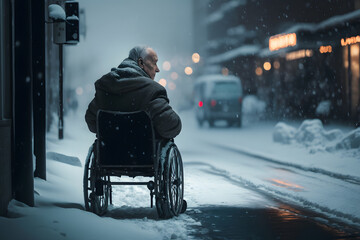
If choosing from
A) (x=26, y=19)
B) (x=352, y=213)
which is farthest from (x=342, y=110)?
(x=26, y=19)

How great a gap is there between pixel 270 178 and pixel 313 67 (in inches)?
915

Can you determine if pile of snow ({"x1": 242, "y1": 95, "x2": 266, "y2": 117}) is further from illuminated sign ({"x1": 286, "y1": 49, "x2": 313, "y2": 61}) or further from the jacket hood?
the jacket hood

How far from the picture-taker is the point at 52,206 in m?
6.23

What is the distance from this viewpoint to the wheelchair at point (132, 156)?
592 centimetres

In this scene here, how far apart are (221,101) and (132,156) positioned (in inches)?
876

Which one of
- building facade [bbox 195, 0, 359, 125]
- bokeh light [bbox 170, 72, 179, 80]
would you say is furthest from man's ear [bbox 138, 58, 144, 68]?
bokeh light [bbox 170, 72, 179, 80]

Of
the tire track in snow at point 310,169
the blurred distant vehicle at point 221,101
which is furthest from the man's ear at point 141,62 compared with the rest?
the blurred distant vehicle at point 221,101

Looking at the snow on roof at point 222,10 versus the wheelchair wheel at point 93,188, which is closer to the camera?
the wheelchair wheel at point 93,188

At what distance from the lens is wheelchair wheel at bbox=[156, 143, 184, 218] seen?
5914 millimetres

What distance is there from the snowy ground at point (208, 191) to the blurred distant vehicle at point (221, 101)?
11808mm

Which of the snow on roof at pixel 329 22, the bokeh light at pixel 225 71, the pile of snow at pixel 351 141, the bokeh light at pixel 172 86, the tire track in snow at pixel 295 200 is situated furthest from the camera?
the bokeh light at pixel 172 86

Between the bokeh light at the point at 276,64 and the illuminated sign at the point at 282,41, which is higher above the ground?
the illuminated sign at the point at 282,41

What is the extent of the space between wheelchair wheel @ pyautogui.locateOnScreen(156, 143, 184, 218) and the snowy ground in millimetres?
132

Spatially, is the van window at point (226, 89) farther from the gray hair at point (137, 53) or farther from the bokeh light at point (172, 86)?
the bokeh light at point (172, 86)
